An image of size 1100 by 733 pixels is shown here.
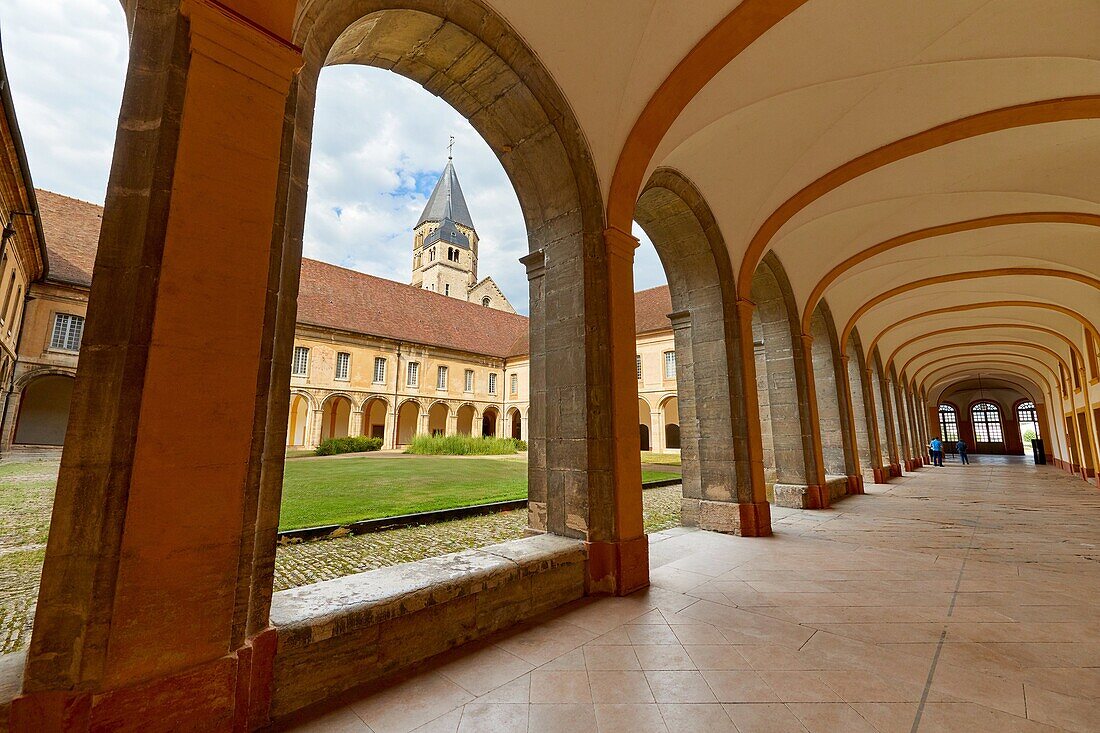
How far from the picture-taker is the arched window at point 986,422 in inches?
1394

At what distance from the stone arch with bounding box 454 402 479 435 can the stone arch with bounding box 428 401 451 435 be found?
0.82 metres

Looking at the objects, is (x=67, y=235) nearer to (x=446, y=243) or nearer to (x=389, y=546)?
(x=389, y=546)

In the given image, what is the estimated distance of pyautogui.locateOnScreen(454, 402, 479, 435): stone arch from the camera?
31.2m

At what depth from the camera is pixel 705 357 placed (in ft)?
20.5

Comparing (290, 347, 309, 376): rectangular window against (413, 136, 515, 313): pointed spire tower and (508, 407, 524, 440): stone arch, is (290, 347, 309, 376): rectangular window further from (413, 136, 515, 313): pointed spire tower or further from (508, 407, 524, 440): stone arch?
(413, 136, 515, 313): pointed spire tower

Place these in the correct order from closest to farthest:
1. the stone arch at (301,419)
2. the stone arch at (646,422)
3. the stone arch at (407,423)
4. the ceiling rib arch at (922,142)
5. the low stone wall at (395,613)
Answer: the low stone wall at (395,613) → the ceiling rib arch at (922,142) → the stone arch at (301,419) → the stone arch at (646,422) → the stone arch at (407,423)

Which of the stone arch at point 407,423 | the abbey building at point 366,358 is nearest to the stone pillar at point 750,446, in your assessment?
the abbey building at point 366,358

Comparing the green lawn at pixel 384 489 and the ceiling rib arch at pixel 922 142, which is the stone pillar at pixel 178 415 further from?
the ceiling rib arch at pixel 922 142

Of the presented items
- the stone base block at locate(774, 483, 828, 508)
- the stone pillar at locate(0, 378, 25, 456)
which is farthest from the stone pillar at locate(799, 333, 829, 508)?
the stone pillar at locate(0, 378, 25, 456)

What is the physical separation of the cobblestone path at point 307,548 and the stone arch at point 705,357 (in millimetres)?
1237

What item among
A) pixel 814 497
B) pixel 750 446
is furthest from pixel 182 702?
pixel 814 497

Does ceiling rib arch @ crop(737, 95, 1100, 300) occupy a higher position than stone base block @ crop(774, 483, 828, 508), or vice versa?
ceiling rib arch @ crop(737, 95, 1100, 300)

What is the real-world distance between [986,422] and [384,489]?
1811 inches

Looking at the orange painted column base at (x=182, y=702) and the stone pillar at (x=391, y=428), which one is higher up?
the stone pillar at (x=391, y=428)
